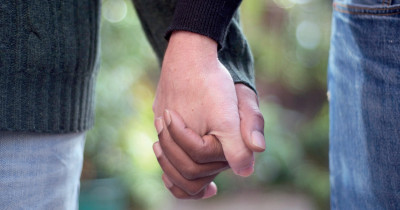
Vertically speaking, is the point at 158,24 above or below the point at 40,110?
above

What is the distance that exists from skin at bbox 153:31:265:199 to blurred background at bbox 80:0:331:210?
1.42 metres

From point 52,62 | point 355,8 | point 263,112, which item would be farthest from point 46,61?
point 263,112

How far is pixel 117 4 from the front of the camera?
2195 mm

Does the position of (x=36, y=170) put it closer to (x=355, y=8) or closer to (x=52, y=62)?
(x=52, y=62)

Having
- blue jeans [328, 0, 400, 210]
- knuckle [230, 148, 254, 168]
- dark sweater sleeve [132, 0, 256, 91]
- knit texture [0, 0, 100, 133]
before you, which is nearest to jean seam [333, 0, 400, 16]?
blue jeans [328, 0, 400, 210]

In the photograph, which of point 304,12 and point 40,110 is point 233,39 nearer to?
point 40,110

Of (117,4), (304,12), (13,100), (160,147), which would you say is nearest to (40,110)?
(13,100)

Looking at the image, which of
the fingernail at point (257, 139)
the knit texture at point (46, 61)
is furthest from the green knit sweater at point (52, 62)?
the fingernail at point (257, 139)

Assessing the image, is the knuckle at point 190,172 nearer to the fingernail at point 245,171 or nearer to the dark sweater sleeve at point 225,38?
the fingernail at point 245,171

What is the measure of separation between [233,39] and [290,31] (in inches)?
86.2

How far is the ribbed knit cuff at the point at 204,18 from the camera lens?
69 centimetres

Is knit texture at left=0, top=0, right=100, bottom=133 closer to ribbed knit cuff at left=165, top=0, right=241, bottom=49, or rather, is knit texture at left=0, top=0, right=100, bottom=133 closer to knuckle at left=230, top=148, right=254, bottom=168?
ribbed knit cuff at left=165, top=0, right=241, bottom=49

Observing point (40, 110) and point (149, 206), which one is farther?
point (149, 206)

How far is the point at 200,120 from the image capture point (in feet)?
2.19
